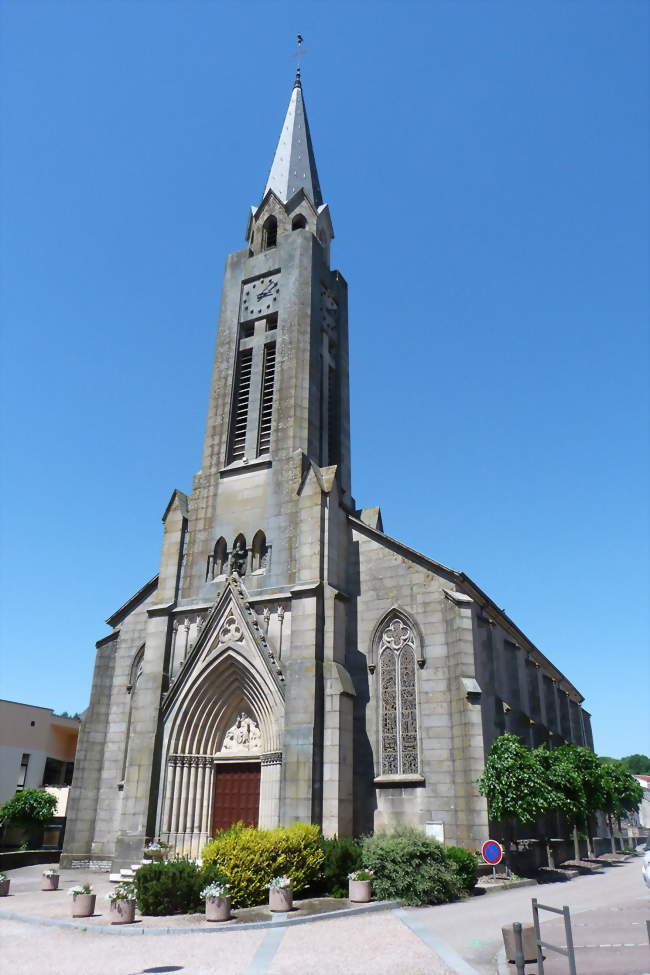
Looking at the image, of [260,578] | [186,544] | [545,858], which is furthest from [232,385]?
[545,858]

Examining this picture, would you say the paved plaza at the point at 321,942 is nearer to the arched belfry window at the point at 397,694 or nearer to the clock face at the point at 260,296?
the arched belfry window at the point at 397,694

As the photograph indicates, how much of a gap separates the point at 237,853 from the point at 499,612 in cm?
1801

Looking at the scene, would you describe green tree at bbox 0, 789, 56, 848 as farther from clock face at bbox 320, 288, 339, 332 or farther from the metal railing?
the metal railing

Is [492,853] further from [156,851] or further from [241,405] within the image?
[241,405]

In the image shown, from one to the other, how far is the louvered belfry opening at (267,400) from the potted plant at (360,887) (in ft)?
55.7

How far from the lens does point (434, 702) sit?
79.9ft

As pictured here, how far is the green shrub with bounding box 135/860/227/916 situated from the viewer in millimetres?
15773

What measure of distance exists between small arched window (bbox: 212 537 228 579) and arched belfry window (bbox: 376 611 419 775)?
6818mm

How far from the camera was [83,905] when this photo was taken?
15.9 meters

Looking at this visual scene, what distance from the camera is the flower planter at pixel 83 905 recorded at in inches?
623

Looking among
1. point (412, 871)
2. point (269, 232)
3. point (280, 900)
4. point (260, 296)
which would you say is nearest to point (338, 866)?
point (412, 871)

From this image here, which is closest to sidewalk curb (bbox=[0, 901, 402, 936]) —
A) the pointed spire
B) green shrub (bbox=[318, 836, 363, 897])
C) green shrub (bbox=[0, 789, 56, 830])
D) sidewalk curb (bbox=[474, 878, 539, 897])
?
green shrub (bbox=[318, 836, 363, 897])

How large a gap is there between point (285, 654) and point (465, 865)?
29.2 feet

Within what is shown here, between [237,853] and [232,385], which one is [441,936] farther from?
[232,385]
